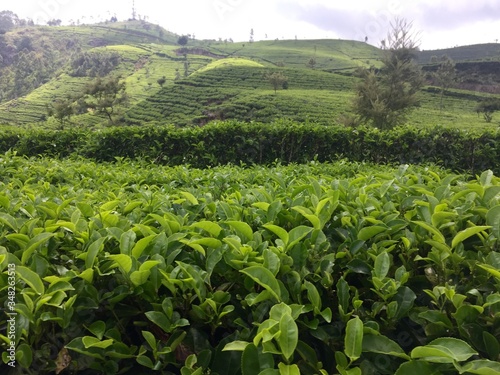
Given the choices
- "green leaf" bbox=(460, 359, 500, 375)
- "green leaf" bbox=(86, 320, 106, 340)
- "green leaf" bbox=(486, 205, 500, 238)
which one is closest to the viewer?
"green leaf" bbox=(460, 359, 500, 375)

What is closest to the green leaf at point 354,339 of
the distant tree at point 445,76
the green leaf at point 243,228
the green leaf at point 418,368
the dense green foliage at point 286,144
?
the green leaf at point 418,368

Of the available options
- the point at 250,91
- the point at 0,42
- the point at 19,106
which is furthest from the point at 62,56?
the point at 250,91

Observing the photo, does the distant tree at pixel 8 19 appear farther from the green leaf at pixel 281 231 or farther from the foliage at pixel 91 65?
the green leaf at pixel 281 231

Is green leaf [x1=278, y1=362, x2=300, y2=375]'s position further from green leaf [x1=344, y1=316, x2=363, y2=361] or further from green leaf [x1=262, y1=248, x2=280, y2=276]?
green leaf [x1=262, y1=248, x2=280, y2=276]

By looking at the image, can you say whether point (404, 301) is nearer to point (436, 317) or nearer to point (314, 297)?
point (436, 317)

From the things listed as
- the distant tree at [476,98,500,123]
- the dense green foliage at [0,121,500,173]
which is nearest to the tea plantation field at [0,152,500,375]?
the dense green foliage at [0,121,500,173]

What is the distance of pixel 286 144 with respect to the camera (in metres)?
7.45

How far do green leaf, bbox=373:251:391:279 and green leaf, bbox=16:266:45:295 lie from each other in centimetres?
103

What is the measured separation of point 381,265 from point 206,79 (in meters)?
53.9

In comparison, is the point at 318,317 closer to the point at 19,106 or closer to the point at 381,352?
the point at 381,352

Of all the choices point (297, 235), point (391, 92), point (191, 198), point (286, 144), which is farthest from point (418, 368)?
point (391, 92)

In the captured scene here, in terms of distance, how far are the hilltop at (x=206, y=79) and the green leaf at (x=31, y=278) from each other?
26.6 meters

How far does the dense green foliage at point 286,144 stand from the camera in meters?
7.00

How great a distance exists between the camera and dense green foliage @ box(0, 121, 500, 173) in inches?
276
